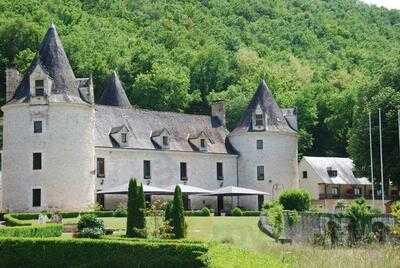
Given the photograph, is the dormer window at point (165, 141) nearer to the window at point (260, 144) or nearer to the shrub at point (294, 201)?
the window at point (260, 144)

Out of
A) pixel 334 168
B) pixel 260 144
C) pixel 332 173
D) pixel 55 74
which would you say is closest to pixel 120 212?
pixel 55 74

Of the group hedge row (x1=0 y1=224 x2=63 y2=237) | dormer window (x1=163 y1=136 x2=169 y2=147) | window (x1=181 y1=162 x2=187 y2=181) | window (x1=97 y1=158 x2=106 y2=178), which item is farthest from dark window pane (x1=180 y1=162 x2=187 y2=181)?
hedge row (x1=0 y1=224 x2=63 y2=237)

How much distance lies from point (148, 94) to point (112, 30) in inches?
786

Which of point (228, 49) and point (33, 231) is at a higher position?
point (228, 49)

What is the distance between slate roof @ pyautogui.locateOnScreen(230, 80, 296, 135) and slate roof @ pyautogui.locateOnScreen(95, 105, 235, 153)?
230cm

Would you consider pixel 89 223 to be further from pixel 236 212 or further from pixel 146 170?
pixel 146 170

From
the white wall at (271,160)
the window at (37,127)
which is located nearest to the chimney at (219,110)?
the white wall at (271,160)

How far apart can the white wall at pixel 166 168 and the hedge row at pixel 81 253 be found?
Answer: 2513 cm

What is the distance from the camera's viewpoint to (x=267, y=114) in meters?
63.0

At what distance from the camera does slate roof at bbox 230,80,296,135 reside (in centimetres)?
6284

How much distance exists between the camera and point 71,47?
8494 cm

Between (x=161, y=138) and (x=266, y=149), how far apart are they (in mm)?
8506

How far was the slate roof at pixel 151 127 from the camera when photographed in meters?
57.2

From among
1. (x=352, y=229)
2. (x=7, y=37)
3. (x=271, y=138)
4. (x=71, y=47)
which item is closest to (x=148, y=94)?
(x=71, y=47)
